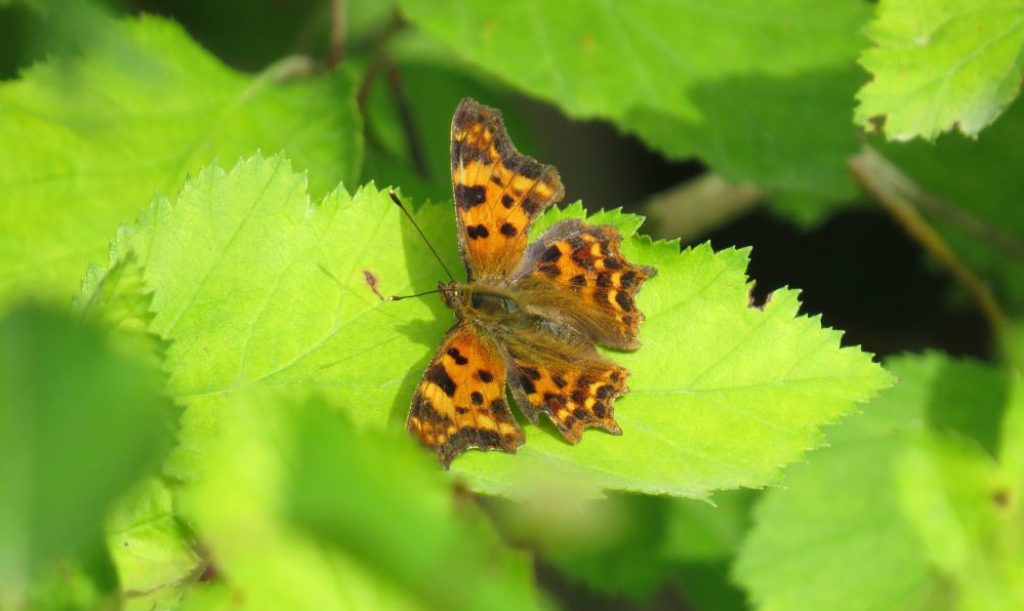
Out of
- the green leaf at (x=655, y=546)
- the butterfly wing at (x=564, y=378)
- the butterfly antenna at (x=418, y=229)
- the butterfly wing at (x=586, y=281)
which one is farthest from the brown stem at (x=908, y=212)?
the butterfly antenna at (x=418, y=229)

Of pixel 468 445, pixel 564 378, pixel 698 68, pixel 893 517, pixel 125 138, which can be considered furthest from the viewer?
pixel 698 68

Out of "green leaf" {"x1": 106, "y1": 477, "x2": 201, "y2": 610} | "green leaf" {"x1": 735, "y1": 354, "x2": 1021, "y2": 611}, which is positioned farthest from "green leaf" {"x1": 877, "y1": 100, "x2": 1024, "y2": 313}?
"green leaf" {"x1": 106, "y1": 477, "x2": 201, "y2": 610}

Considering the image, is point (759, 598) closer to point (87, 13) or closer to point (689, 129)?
point (689, 129)

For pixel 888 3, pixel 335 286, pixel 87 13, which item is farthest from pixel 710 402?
pixel 87 13

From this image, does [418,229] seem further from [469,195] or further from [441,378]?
[441,378]

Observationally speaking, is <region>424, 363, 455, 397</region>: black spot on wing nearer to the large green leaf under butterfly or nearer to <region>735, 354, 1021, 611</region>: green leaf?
the large green leaf under butterfly

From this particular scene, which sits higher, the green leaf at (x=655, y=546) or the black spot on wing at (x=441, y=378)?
the green leaf at (x=655, y=546)

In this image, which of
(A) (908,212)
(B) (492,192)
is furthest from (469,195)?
(A) (908,212)

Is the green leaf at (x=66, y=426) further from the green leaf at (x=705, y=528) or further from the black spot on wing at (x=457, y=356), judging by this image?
the green leaf at (x=705, y=528)
